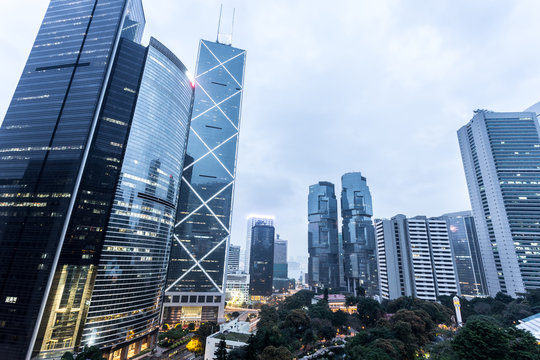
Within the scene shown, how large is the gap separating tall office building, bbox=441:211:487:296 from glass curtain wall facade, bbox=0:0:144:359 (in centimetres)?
19815

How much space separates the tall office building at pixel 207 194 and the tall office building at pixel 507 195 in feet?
401

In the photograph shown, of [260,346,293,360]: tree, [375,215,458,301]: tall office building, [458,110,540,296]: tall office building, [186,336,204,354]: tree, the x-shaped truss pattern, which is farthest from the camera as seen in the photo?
the x-shaped truss pattern

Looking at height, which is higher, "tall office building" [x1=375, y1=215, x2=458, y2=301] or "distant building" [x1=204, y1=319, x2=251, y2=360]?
"tall office building" [x1=375, y1=215, x2=458, y2=301]

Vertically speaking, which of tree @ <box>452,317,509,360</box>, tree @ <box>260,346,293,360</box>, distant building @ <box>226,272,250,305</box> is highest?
tree @ <box>452,317,509,360</box>

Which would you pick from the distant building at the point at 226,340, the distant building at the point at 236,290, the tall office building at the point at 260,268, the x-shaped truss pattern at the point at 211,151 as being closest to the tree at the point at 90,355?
the distant building at the point at 226,340

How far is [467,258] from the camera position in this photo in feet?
563

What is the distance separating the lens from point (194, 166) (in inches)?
4555

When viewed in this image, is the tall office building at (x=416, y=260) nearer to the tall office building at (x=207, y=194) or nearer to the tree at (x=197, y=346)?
the tall office building at (x=207, y=194)

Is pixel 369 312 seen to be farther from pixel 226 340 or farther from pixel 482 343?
pixel 482 343

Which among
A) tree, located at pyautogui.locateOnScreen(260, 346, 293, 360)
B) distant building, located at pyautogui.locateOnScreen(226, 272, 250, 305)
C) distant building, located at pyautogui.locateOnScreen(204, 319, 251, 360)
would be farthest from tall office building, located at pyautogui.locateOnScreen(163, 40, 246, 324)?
tree, located at pyautogui.locateOnScreen(260, 346, 293, 360)

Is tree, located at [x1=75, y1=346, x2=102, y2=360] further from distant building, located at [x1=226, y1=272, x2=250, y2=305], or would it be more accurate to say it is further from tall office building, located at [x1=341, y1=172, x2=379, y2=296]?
tall office building, located at [x1=341, y1=172, x2=379, y2=296]

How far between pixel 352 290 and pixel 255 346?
15660 cm

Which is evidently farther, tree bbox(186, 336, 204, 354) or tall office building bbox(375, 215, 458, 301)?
tall office building bbox(375, 215, 458, 301)

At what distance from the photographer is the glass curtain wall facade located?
51.2 meters
